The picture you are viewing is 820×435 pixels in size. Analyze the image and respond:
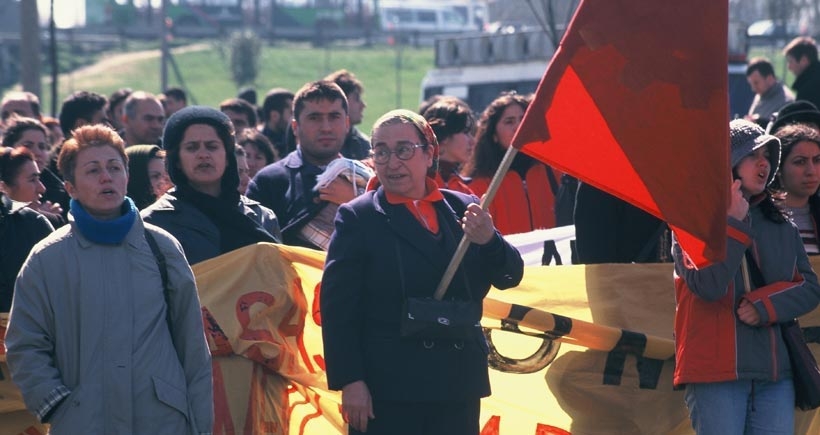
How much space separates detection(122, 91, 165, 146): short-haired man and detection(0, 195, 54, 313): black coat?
3.67 metres

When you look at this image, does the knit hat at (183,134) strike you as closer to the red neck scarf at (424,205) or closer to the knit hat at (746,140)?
the red neck scarf at (424,205)

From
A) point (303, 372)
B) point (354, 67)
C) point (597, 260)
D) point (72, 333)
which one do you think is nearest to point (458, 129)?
point (597, 260)

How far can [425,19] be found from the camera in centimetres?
6888

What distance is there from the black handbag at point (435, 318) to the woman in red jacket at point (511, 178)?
2.99m

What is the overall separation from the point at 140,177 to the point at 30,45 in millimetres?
10793

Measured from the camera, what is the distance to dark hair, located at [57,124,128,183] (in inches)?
217

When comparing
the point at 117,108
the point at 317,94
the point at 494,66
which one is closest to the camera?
the point at 317,94

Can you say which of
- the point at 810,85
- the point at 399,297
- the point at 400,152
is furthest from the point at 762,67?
the point at 399,297

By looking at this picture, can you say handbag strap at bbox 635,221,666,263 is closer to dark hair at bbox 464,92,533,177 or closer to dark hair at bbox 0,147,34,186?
dark hair at bbox 464,92,533,177

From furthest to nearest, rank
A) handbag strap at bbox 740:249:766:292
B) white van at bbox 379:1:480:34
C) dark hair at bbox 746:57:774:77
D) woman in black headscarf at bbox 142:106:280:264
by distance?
white van at bbox 379:1:480:34 → dark hair at bbox 746:57:774:77 → woman in black headscarf at bbox 142:106:280:264 → handbag strap at bbox 740:249:766:292

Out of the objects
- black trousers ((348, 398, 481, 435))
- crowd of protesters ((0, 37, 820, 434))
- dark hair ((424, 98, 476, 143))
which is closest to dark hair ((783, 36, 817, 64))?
dark hair ((424, 98, 476, 143))

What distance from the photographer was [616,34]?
5461 mm

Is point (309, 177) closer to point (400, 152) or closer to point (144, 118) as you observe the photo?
point (400, 152)

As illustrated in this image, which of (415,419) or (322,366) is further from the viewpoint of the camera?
(322,366)
